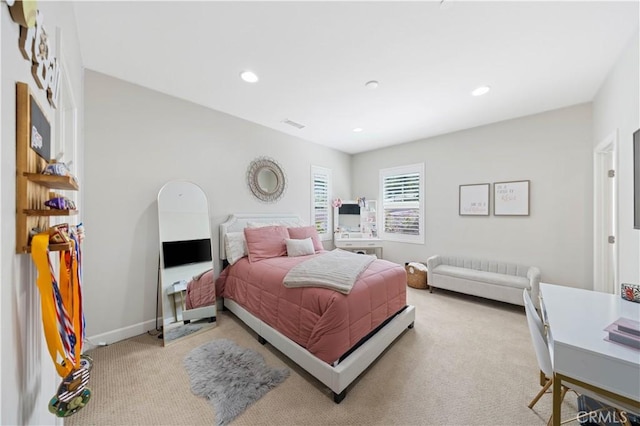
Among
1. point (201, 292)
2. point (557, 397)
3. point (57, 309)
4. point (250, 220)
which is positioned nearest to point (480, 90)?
point (557, 397)

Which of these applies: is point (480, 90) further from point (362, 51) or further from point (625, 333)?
point (625, 333)

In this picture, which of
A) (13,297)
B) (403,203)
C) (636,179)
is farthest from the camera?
(403,203)

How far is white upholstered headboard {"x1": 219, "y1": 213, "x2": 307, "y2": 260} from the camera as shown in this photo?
125 inches

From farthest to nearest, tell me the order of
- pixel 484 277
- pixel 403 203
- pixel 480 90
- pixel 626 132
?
pixel 403 203 → pixel 484 277 → pixel 480 90 → pixel 626 132

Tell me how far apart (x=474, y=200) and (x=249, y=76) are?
12.2ft

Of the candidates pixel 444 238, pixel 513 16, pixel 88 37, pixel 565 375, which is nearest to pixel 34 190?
pixel 88 37

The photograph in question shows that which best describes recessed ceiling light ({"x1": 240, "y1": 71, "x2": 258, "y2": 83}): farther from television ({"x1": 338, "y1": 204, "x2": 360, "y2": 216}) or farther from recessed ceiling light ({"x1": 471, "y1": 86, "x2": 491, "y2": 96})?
television ({"x1": 338, "y1": 204, "x2": 360, "y2": 216})

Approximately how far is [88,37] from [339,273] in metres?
2.80

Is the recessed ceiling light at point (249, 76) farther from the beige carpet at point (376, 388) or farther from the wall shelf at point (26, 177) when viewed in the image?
the beige carpet at point (376, 388)

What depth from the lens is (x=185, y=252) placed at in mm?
2729

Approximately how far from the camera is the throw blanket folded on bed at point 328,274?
6.30 ft

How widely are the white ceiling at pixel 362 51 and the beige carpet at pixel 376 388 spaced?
8.88 feet

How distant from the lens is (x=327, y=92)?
107 inches

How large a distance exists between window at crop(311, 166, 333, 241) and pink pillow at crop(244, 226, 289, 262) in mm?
1365
